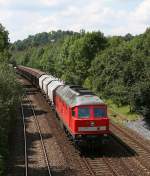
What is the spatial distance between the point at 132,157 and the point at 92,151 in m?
2.87

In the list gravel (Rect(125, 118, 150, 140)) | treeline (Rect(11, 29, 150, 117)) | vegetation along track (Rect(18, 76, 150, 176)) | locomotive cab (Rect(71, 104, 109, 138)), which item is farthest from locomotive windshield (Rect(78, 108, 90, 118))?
treeline (Rect(11, 29, 150, 117))

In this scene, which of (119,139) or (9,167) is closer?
(9,167)

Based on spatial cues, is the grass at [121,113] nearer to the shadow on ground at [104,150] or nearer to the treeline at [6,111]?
the treeline at [6,111]

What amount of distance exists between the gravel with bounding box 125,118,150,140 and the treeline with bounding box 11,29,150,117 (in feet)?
3.28

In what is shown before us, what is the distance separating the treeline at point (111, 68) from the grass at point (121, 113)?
2.00ft

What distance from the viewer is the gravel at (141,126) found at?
118 feet

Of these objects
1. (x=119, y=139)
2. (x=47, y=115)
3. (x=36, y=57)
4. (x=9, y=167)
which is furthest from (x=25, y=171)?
(x=36, y=57)

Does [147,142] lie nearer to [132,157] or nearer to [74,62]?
[132,157]

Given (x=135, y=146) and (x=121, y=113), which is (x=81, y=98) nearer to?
(x=135, y=146)

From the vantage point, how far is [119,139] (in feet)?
110

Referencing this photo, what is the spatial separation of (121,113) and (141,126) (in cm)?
798

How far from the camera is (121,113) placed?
152ft

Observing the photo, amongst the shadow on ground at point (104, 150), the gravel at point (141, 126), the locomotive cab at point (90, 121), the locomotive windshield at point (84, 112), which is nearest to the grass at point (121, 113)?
the gravel at point (141, 126)

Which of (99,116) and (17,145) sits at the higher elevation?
(99,116)
